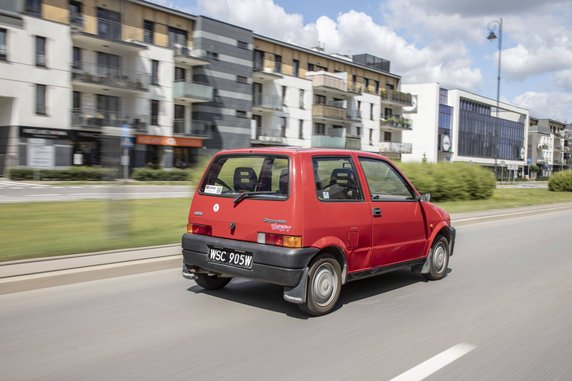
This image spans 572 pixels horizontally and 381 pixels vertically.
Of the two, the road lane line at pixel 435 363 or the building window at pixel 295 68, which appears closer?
the road lane line at pixel 435 363

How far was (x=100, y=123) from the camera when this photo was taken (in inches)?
1481

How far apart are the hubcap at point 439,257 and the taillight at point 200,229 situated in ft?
10.7

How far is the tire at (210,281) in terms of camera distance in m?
6.29

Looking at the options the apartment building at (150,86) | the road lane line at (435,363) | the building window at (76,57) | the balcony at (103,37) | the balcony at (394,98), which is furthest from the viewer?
the balcony at (394,98)

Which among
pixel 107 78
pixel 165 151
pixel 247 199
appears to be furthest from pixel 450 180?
pixel 165 151

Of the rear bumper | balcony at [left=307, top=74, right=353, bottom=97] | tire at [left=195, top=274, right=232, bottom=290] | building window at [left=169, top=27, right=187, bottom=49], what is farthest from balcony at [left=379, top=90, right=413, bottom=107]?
the rear bumper

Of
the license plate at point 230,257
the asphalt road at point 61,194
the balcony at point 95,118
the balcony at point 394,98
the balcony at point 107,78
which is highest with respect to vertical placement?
the balcony at point 394,98

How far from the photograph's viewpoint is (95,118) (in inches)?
1469

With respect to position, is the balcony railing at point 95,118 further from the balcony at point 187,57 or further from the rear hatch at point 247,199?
the rear hatch at point 247,199

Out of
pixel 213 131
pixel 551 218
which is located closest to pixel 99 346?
pixel 551 218

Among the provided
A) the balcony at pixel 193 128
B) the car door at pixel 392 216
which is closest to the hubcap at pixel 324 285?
the car door at pixel 392 216

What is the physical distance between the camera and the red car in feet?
17.0

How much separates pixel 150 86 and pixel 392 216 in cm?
3822

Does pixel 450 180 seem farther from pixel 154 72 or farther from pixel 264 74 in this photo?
pixel 264 74
